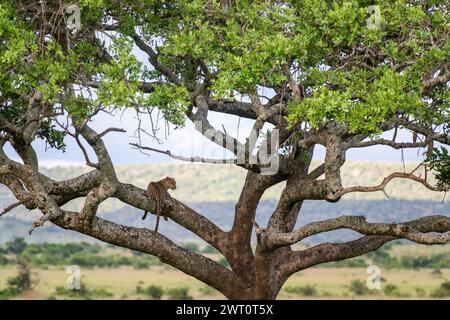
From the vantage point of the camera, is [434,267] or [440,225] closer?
[440,225]

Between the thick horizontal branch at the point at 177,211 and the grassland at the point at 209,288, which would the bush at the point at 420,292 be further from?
the thick horizontal branch at the point at 177,211

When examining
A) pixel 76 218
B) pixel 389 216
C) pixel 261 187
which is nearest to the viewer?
pixel 76 218

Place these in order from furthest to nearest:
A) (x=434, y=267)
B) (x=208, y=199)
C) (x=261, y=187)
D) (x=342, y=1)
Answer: (x=208, y=199), (x=434, y=267), (x=261, y=187), (x=342, y=1)

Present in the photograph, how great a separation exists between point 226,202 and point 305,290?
1702 inches

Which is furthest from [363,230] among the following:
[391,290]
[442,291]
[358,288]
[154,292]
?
[358,288]

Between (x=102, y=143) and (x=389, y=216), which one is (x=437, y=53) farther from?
(x=389, y=216)

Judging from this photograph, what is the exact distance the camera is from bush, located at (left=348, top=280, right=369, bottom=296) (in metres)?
52.5

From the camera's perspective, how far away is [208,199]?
9575 cm

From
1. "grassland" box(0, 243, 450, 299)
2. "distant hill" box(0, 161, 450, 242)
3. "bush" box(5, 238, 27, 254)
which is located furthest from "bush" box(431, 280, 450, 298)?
"distant hill" box(0, 161, 450, 242)

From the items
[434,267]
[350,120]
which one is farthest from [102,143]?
[434,267]

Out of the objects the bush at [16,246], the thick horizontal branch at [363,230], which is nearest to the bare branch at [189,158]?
the thick horizontal branch at [363,230]

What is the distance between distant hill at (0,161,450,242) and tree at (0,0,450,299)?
67.2 metres

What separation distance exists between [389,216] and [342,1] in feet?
244

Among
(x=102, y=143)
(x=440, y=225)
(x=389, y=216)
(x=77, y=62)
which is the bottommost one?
(x=440, y=225)
